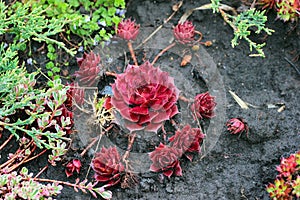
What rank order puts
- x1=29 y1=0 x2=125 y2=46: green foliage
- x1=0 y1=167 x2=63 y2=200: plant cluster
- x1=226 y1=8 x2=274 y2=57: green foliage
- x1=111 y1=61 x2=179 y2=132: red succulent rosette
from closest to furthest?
x1=0 y1=167 x2=63 y2=200: plant cluster < x1=111 y1=61 x2=179 y2=132: red succulent rosette < x1=226 y1=8 x2=274 y2=57: green foliage < x1=29 y1=0 x2=125 y2=46: green foliage

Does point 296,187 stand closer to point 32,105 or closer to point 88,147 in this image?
point 88,147

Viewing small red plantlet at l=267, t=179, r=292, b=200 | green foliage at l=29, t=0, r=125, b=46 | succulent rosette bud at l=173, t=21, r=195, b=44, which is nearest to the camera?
small red plantlet at l=267, t=179, r=292, b=200

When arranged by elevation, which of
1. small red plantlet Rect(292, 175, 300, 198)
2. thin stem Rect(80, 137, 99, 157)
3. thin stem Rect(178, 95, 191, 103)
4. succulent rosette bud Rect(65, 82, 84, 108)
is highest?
succulent rosette bud Rect(65, 82, 84, 108)

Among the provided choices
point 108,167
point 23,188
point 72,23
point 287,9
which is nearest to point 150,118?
point 108,167

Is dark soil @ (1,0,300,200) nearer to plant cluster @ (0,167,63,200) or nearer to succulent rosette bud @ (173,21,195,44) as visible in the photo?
succulent rosette bud @ (173,21,195,44)

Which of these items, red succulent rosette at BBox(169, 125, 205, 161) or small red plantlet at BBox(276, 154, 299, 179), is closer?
small red plantlet at BBox(276, 154, 299, 179)

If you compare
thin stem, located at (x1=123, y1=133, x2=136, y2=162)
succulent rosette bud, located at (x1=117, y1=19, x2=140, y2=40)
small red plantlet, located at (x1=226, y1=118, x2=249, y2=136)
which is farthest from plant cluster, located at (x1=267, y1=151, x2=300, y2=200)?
succulent rosette bud, located at (x1=117, y1=19, x2=140, y2=40)

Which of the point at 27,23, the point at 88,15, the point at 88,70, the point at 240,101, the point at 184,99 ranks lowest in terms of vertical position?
the point at 240,101
